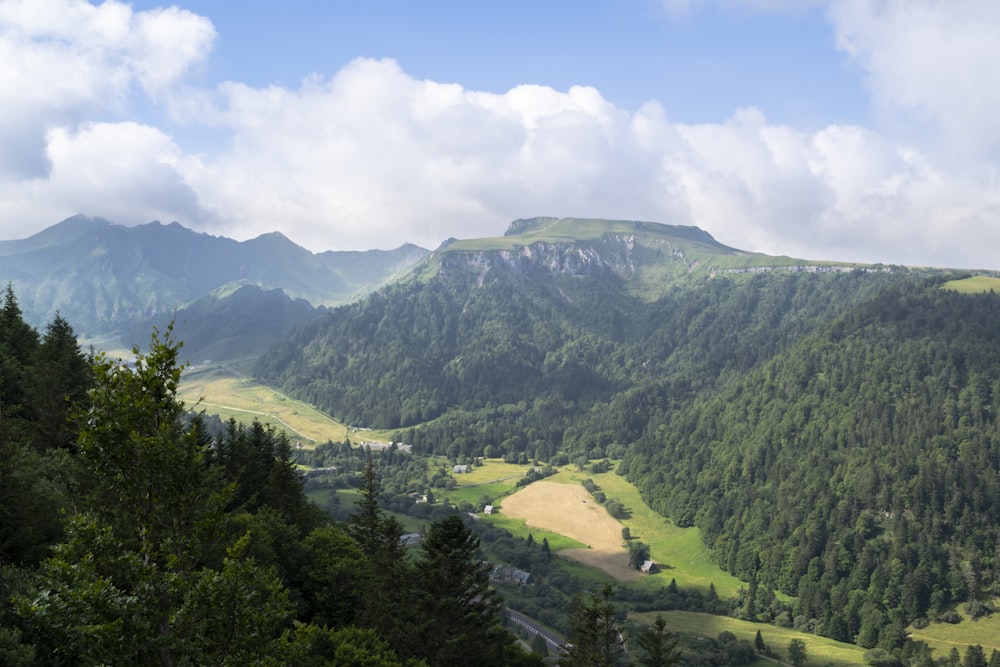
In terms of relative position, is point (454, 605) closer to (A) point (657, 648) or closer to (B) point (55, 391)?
(A) point (657, 648)

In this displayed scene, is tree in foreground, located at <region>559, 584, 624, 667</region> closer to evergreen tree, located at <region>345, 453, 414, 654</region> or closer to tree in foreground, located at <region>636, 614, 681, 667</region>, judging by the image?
tree in foreground, located at <region>636, 614, 681, 667</region>

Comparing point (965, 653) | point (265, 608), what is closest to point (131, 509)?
point (265, 608)

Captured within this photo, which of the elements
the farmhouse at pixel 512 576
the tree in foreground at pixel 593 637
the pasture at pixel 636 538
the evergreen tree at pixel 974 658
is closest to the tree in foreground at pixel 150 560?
the tree in foreground at pixel 593 637

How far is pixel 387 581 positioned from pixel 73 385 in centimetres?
4057

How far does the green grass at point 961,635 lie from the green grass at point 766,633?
50.2 feet

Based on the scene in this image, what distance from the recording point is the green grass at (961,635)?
408 ft

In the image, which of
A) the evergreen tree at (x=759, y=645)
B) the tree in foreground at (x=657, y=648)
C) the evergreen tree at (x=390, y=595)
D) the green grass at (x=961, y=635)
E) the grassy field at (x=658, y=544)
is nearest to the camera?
Result: the evergreen tree at (x=390, y=595)

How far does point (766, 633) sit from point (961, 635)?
142 ft

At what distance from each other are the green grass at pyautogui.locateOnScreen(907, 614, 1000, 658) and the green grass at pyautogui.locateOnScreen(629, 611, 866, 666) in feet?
50.2

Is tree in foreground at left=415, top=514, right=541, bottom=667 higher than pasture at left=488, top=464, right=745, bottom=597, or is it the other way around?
tree in foreground at left=415, top=514, right=541, bottom=667

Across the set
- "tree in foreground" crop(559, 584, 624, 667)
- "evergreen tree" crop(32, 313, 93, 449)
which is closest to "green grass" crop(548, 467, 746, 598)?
"tree in foreground" crop(559, 584, 624, 667)

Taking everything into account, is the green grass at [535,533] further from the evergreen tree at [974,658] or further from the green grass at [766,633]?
the evergreen tree at [974,658]

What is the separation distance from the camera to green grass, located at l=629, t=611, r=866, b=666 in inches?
4700

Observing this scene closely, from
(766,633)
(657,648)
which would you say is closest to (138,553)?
(657,648)
